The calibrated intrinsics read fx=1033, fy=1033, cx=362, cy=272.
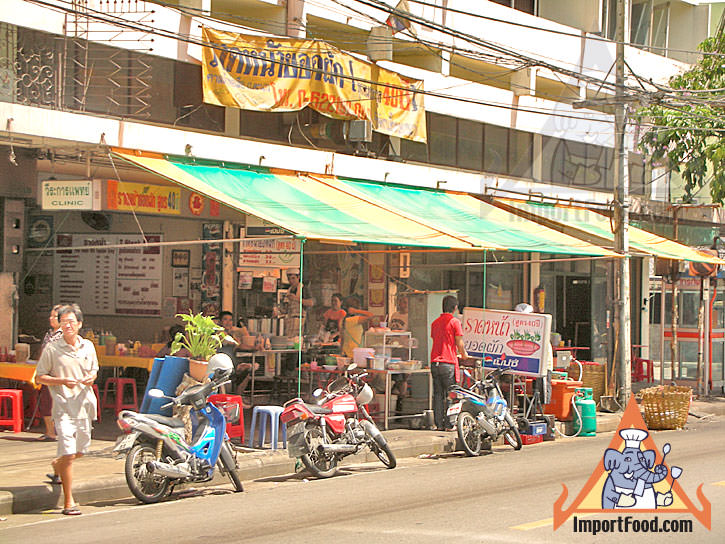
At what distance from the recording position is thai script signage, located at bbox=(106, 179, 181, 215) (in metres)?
14.7

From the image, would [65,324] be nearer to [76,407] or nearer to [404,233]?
[76,407]

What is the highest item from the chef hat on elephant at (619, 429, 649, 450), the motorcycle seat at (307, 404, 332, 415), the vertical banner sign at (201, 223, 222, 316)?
the vertical banner sign at (201, 223, 222, 316)

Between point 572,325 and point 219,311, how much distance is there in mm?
11585

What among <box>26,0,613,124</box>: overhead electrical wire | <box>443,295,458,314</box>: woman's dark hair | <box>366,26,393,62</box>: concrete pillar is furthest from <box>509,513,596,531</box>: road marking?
<box>366,26,393,62</box>: concrete pillar

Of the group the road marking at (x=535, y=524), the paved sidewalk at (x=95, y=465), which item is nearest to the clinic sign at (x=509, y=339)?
the paved sidewalk at (x=95, y=465)

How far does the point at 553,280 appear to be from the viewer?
87.1ft

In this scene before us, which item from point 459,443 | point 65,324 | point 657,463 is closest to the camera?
point 65,324

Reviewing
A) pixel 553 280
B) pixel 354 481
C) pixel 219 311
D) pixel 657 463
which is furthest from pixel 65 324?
pixel 553 280

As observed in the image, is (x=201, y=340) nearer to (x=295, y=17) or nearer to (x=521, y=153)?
(x=295, y=17)

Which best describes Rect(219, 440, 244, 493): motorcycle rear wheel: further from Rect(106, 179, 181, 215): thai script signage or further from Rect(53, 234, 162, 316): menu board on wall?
Rect(53, 234, 162, 316): menu board on wall

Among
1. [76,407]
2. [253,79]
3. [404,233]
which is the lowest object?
[76,407]

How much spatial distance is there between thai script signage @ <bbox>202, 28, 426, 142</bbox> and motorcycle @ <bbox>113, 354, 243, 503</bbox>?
6918 mm

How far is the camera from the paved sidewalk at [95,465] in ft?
33.0

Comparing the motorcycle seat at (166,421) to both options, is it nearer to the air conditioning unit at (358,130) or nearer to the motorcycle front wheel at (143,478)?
the motorcycle front wheel at (143,478)
